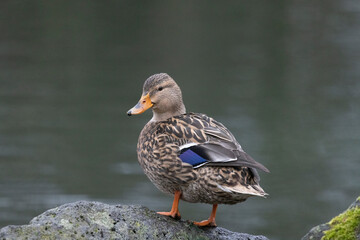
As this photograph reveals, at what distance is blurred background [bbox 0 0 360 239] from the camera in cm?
1218

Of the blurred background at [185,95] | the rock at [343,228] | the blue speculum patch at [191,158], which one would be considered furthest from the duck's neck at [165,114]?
the blurred background at [185,95]

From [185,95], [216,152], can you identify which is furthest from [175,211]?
[185,95]

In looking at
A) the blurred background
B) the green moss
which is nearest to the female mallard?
the green moss

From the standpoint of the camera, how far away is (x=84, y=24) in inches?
883

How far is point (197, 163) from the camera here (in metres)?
5.08

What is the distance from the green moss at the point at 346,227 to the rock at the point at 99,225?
0.85 meters

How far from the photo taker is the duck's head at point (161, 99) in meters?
5.82

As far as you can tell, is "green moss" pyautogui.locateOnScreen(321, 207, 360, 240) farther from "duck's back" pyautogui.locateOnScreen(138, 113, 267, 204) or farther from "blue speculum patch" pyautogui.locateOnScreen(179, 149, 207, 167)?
"blue speculum patch" pyautogui.locateOnScreen(179, 149, 207, 167)

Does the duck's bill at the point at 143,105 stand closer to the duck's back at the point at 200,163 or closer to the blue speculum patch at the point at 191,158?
the duck's back at the point at 200,163

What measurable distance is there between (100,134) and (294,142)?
3.79 meters

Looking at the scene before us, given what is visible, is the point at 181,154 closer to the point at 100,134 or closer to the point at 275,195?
the point at 275,195

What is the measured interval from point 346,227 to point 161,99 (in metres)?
1.75

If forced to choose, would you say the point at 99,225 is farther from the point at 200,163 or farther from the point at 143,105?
the point at 143,105

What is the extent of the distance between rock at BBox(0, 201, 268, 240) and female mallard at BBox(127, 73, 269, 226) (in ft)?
0.74
